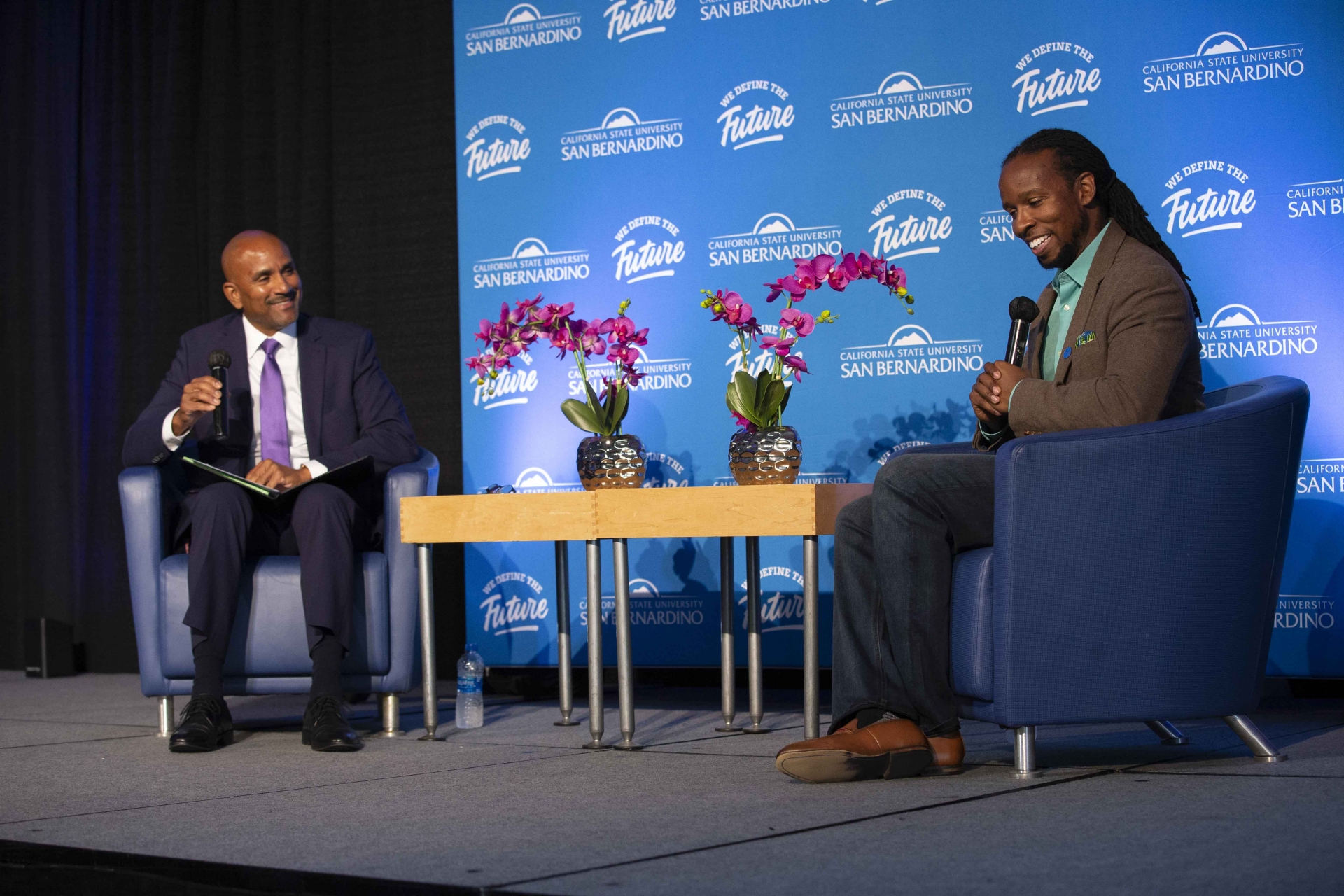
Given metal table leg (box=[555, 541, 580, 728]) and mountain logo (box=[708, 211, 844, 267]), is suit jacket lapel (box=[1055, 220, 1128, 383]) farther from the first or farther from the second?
mountain logo (box=[708, 211, 844, 267])

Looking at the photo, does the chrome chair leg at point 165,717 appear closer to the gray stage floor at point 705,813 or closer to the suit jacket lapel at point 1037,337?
the gray stage floor at point 705,813

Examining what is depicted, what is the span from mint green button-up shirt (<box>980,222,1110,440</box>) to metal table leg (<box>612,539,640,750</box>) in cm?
81

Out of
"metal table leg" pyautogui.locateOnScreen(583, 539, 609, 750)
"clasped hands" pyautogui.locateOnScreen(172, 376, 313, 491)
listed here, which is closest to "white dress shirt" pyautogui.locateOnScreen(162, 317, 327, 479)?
"clasped hands" pyautogui.locateOnScreen(172, 376, 313, 491)

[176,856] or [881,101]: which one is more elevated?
[881,101]

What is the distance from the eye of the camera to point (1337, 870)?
1.47 m

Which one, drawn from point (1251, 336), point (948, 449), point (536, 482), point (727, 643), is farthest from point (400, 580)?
point (1251, 336)

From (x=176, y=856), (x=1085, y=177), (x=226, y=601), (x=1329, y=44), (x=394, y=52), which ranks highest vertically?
(x=394, y=52)

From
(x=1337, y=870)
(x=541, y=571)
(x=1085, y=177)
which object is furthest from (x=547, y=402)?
(x=1337, y=870)

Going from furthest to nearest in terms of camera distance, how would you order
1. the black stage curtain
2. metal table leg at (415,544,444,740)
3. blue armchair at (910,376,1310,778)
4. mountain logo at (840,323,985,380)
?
the black stage curtain → mountain logo at (840,323,985,380) → metal table leg at (415,544,444,740) → blue armchair at (910,376,1310,778)

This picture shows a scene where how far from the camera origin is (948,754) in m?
2.28

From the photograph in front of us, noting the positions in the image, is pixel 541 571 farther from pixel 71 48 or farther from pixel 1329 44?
A: pixel 71 48

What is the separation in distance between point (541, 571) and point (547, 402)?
0.55m

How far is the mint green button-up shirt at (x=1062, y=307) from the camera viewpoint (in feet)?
8.02

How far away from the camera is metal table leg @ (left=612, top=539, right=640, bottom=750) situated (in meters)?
2.81
